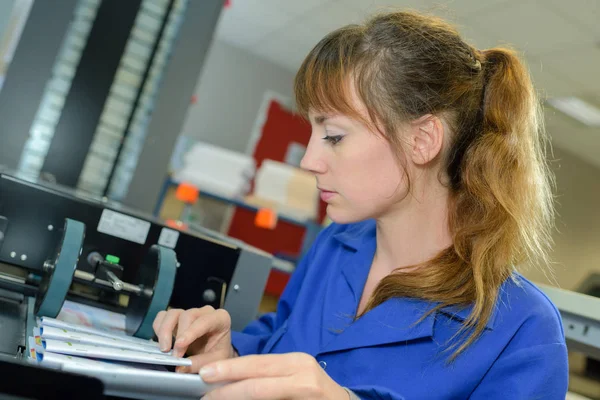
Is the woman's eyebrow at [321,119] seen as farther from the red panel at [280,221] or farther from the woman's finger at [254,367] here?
the red panel at [280,221]

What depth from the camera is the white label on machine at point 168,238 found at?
0.98 m

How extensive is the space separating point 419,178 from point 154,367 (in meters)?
0.50

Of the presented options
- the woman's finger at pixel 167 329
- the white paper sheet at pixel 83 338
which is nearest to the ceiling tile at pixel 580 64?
the woman's finger at pixel 167 329

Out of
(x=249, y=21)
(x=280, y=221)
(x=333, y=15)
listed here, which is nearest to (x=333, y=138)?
(x=333, y=15)

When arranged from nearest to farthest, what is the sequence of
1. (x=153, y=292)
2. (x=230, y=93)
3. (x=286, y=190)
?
1. (x=153, y=292)
2. (x=286, y=190)
3. (x=230, y=93)

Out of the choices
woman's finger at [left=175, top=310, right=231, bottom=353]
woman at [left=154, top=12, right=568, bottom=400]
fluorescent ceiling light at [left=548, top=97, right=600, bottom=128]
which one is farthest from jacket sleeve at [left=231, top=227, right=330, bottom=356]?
fluorescent ceiling light at [left=548, top=97, right=600, bottom=128]

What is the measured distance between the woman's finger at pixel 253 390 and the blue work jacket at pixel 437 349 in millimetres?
176

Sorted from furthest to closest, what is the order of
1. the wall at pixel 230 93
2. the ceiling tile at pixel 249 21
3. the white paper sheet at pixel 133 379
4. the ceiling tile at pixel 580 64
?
the wall at pixel 230 93
the ceiling tile at pixel 249 21
the ceiling tile at pixel 580 64
the white paper sheet at pixel 133 379

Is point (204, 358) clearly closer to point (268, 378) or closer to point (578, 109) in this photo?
point (268, 378)

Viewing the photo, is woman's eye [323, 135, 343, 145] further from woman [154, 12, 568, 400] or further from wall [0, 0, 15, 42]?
wall [0, 0, 15, 42]

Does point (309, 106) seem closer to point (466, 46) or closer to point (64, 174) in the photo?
point (466, 46)

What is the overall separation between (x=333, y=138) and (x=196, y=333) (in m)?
0.34

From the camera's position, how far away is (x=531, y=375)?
0.73 meters

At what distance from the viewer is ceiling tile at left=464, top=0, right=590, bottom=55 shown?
11.4 ft
